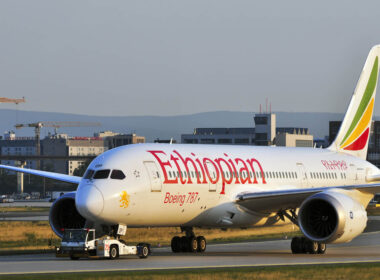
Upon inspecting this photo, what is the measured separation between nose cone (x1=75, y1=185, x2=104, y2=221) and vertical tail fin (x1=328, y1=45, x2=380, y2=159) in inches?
824

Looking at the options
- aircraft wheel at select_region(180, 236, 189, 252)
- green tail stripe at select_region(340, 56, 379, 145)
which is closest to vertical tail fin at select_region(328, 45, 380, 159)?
green tail stripe at select_region(340, 56, 379, 145)

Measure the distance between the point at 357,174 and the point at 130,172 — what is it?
63.5 ft

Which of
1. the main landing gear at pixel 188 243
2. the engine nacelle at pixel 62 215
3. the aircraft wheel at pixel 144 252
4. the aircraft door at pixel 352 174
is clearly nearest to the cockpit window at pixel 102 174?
the aircraft wheel at pixel 144 252

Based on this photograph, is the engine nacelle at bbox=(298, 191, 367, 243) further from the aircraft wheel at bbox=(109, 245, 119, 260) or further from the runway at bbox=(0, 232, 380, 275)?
the aircraft wheel at bbox=(109, 245, 119, 260)

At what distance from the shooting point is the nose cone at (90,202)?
37688 millimetres

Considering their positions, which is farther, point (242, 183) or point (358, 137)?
point (358, 137)

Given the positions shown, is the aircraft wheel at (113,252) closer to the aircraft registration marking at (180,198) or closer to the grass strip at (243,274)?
the aircraft registration marking at (180,198)

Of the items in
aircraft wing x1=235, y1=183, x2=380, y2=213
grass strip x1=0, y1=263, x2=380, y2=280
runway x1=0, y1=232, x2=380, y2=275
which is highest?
aircraft wing x1=235, y1=183, x2=380, y2=213

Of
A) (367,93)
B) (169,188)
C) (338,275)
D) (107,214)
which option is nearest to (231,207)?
(169,188)

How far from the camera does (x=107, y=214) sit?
38188mm

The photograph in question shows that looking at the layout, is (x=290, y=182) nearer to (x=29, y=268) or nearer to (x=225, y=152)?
(x=225, y=152)

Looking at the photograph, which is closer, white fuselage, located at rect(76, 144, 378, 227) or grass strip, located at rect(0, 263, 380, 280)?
grass strip, located at rect(0, 263, 380, 280)

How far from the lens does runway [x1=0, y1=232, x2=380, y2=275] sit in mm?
35500

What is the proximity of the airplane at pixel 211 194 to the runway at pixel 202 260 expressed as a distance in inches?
55.1
